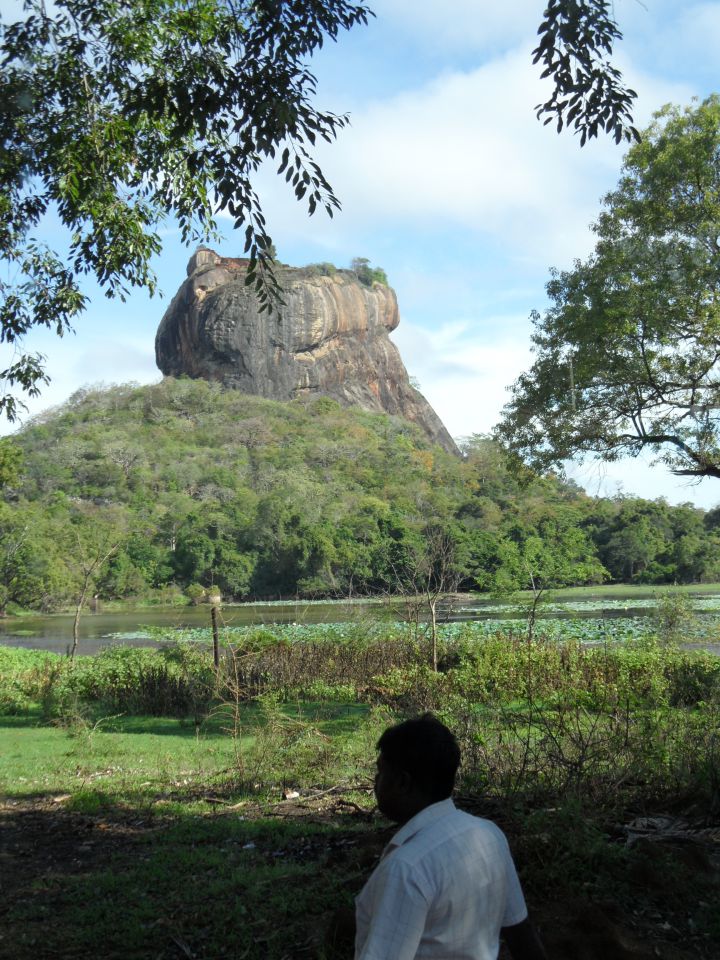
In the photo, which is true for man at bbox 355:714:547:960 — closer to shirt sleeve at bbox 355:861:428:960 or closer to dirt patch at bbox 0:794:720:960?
shirt sleeve at bbox 355:861:428:960

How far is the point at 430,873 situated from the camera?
1.68 m

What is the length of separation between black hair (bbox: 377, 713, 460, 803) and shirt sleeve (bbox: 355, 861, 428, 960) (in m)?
0.20

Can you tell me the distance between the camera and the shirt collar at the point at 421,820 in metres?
1.73

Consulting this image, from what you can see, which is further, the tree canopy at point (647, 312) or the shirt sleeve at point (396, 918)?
the tree canopy at point (647, 312)

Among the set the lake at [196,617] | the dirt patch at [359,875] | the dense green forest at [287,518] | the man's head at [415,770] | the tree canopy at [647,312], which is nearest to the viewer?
the man's head at [415,770]

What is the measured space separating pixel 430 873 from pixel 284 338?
122 m

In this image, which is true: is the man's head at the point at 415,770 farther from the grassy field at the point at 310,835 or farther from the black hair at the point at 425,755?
the grassy field at the point at 310,835

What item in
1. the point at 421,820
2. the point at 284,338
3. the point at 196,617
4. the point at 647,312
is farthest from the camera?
the point at 284,338

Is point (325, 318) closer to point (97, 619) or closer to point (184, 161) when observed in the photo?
Result: point (97, 619)

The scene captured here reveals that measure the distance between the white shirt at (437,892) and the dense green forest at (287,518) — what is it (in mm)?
14490

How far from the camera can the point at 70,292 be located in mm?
7500

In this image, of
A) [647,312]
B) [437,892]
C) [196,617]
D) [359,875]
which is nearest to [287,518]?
[196,617]

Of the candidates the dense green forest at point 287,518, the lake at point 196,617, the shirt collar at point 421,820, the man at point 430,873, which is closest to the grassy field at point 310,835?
the man at point 430,873

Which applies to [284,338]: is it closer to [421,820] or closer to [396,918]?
[421,820]
